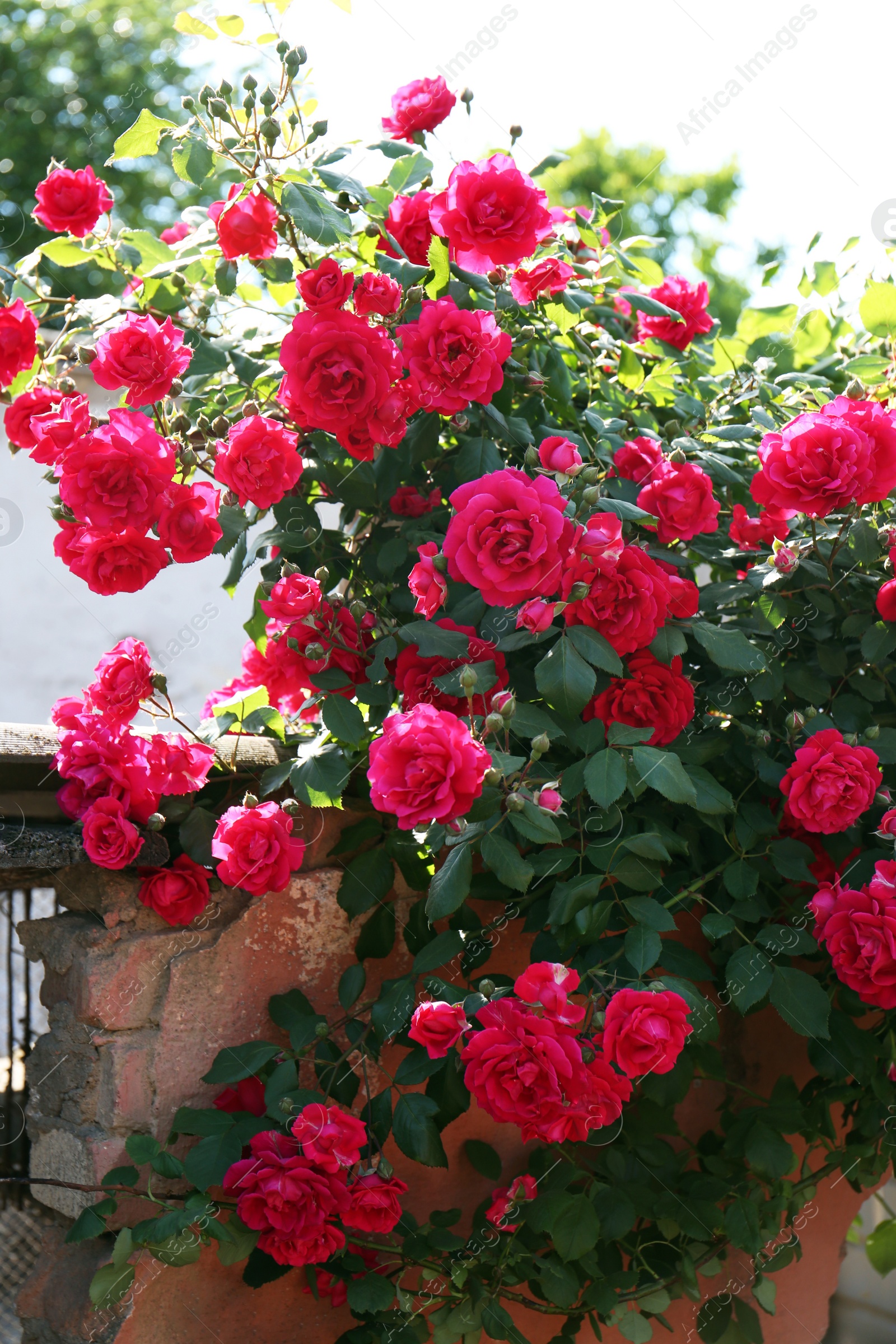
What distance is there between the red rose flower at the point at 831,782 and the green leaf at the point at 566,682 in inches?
14.1

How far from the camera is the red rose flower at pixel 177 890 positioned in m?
1.55

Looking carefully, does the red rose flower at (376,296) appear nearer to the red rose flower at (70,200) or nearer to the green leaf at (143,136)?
the green leaf at (143,136)

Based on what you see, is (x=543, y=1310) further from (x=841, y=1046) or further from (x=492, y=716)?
(x=492, y=716)

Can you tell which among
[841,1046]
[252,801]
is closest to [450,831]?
[252,801]

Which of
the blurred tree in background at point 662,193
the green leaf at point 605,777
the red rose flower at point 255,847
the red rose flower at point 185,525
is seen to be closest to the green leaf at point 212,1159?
the red rose flower at point 255,847

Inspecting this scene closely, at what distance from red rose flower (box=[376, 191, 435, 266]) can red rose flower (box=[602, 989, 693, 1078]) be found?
1169mm

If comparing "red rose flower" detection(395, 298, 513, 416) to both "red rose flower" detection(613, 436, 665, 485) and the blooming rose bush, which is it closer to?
the blooming rose bush

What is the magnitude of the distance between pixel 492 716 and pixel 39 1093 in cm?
101

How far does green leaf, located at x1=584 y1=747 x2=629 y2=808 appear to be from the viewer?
1.37m

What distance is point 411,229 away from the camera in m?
1.63

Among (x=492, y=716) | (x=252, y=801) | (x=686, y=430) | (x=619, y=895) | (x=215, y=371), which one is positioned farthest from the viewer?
(x=686, y=430)

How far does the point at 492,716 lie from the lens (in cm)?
130

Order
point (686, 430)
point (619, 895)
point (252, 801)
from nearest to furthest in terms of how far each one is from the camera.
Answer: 1. point (252, 801)
2. point (619, 895)
3. point (686, 430)

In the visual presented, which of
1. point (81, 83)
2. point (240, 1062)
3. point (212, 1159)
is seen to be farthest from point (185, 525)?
point (81, 83)
